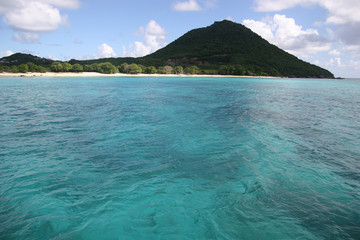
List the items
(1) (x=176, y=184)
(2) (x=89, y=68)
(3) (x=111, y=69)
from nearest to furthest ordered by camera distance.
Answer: (1) (x=176, y=184)
(3) (x=111, y=69)
(2) (x=89, y=68)

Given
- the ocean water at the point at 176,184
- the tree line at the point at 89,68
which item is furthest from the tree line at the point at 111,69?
the ocean water at the point at 176,184

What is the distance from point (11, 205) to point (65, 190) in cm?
160

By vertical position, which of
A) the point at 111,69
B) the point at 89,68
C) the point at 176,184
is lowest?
the point at 176,184

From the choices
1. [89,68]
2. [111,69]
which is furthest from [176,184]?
[89,68]

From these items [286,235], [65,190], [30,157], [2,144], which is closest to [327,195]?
[286,235]

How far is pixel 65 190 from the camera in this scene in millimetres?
7809

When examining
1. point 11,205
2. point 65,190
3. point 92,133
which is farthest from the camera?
point 92,133

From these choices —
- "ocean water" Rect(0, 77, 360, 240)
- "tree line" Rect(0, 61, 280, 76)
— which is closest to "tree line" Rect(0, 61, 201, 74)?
"tree line" Rect(0, 61, 280, 76)

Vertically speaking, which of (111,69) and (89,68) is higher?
(89,68)

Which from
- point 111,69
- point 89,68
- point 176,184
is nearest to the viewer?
point 176,184

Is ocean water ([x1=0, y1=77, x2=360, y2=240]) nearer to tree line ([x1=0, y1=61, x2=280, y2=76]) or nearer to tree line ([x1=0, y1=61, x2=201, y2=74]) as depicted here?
tree line ([x1=0, y1=61, x2=201, y2=74])

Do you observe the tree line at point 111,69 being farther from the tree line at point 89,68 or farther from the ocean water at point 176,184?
the ocean water at point 176,184

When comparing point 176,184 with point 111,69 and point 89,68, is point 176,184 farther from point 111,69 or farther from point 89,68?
point 89,68

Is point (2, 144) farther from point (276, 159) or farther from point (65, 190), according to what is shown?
point (276, 159)
